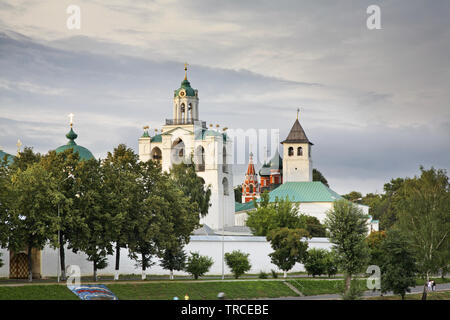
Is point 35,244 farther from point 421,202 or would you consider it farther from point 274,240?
point 421,202

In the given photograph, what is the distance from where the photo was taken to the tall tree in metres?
54.8

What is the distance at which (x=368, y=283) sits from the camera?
62.8 m

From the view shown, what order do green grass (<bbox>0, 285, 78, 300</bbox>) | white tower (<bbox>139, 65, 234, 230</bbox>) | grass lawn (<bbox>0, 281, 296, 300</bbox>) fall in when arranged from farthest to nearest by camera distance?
white tower (<bbox>139, 65, 234, 230</bbox>) → grass lawn (<bbox>0, 281, 296, 300</bbox>) → green grass (<bbox>0, 285, 78, 300</bbox>)

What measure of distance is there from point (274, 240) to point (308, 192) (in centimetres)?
5502

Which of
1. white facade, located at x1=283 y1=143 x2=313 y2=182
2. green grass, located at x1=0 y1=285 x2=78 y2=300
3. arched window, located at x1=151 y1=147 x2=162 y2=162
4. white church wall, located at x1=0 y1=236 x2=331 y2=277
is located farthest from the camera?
white facade, located at x1=283 y1=143 x2=313 y2=182

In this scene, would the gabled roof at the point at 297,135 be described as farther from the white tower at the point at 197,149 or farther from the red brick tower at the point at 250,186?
the white tower at the point at 197,149

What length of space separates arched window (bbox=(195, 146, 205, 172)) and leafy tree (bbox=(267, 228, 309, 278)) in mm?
42150

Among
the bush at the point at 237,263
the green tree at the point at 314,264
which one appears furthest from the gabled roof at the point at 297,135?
the bush at the point at 237,263

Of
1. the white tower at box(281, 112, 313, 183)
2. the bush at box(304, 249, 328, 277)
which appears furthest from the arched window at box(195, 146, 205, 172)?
the bush at box(304, 249, 328, 277)

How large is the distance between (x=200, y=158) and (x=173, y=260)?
52.2 meters

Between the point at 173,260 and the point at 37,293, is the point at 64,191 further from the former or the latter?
the point at 173,260

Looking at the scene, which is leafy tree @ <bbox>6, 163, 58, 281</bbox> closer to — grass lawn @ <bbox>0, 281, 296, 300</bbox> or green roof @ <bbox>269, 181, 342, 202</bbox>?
grass lawn @ <bbox>0, 281, 296, 300</bbox>

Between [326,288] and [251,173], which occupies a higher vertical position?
[251,173]
